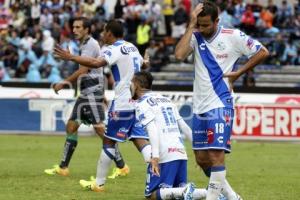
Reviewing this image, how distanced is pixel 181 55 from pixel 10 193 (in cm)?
367

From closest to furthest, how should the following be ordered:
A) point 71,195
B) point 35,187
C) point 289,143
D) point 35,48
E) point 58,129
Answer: point 71,195 < point 35,187 < point 289,143 < point 58,129 < point 35,48


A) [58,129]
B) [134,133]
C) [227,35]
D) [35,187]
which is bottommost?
[58,129]

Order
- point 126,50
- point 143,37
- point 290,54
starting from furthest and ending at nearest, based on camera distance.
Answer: point 143,37 < point 290,54 < point 126,50

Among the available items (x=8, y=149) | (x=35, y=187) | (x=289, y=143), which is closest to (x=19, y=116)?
(x=8, y=149)

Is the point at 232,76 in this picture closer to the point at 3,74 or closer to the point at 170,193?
the point at 170,193

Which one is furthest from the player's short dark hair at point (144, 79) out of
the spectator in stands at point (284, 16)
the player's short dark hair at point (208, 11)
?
the spectator in stands at point (284, 16)

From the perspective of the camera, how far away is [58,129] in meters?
25.7

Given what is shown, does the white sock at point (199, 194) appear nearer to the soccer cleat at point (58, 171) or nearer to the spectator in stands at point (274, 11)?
the soccer cleat at point (58, 171)

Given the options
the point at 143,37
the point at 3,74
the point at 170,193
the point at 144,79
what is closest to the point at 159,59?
the point at 143,37

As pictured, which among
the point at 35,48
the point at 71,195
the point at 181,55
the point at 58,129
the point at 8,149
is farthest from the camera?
the point at 35,48

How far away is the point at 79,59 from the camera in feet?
39.5

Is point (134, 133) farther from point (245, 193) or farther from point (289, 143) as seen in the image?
point (289, 143)

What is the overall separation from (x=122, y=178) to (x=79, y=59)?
3420 millimetres

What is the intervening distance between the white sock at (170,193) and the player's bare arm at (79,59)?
2092 millimetres
